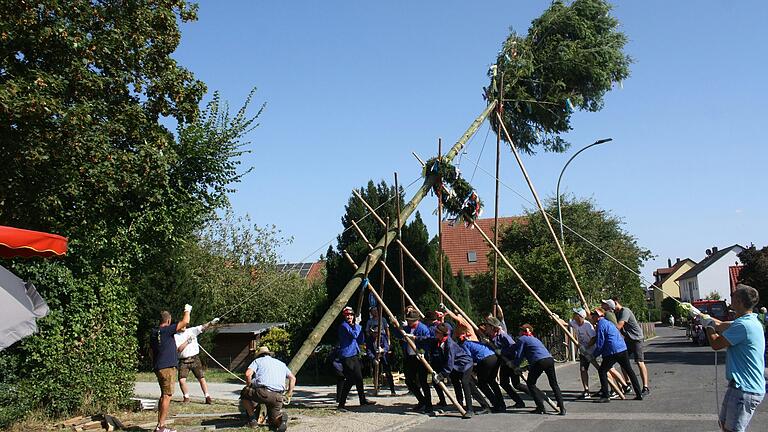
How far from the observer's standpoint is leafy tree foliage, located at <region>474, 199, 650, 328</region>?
21422 mm

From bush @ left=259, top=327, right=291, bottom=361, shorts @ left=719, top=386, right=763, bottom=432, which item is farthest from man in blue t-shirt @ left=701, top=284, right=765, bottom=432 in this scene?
bush @ left=259, top=327, right=291, bottom=361

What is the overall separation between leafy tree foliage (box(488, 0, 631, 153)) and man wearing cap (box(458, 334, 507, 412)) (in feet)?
20.9

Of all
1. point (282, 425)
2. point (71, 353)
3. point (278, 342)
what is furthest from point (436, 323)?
point (278, 342)

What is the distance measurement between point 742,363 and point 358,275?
27.0ft

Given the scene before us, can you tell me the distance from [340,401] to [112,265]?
432 cm

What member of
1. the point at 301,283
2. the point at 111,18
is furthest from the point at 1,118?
the point at 301,283

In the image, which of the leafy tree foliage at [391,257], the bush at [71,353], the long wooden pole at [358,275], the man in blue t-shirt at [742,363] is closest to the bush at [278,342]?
the leafy tree foliage at [391,257]

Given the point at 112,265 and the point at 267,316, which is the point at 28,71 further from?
the point at 267,316

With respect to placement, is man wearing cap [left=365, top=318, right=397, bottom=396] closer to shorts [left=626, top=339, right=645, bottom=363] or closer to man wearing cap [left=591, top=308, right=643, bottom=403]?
man wearing cap [left=591, top=308, right=643, bottom=403]

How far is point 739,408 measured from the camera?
223 inches

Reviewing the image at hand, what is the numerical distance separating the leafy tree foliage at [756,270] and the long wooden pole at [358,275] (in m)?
19.1

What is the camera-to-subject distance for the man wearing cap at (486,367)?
10.9 m

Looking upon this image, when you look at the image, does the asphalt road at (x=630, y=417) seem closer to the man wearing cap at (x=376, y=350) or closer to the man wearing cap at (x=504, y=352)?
the man wearing cap at (x=504, y=352)

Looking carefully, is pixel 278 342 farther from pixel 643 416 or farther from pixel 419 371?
pixel 643 416
